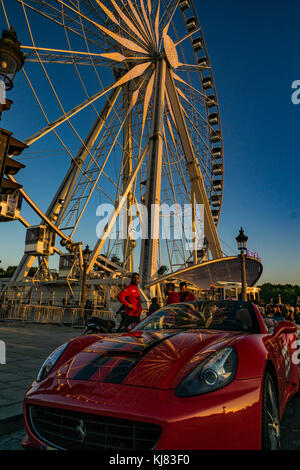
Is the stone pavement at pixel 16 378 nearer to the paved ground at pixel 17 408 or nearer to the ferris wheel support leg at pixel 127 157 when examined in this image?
the paved ground at pixel 17 408

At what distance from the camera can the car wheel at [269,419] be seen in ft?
5.92

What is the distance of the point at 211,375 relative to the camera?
1.79 m

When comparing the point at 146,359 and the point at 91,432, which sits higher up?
the point at 146,359

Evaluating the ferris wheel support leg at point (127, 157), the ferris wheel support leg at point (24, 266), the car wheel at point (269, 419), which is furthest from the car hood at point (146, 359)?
the ferris wheel support leg at point (24, 266)

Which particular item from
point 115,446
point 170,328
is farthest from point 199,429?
point 170,328

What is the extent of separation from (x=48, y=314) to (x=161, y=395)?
1586cm

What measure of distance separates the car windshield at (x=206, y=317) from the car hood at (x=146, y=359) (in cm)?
29

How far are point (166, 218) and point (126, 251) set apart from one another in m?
3.64

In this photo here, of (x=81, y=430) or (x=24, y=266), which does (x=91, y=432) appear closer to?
(x=81, y=430)

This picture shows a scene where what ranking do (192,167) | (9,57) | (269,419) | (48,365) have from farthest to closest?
(192,167) → (9,57) → (48,365) → (269,419)

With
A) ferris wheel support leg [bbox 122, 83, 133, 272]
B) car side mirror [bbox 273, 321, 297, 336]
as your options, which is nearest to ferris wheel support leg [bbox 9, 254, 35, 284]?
ferris wheel support leg [bbox 122, 83, 133, 272]

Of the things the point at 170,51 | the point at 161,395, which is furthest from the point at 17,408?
the point at 170,51

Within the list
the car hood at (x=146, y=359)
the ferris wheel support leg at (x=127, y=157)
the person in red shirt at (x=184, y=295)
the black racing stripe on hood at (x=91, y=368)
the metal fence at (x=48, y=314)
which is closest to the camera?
the car hood at (x=146, y=359)

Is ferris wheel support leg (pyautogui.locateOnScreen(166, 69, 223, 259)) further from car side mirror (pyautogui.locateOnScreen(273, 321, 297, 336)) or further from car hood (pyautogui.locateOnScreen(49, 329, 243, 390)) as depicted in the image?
car hood (pyautogui.locateOnScreen(49, 329, 243, 390))
